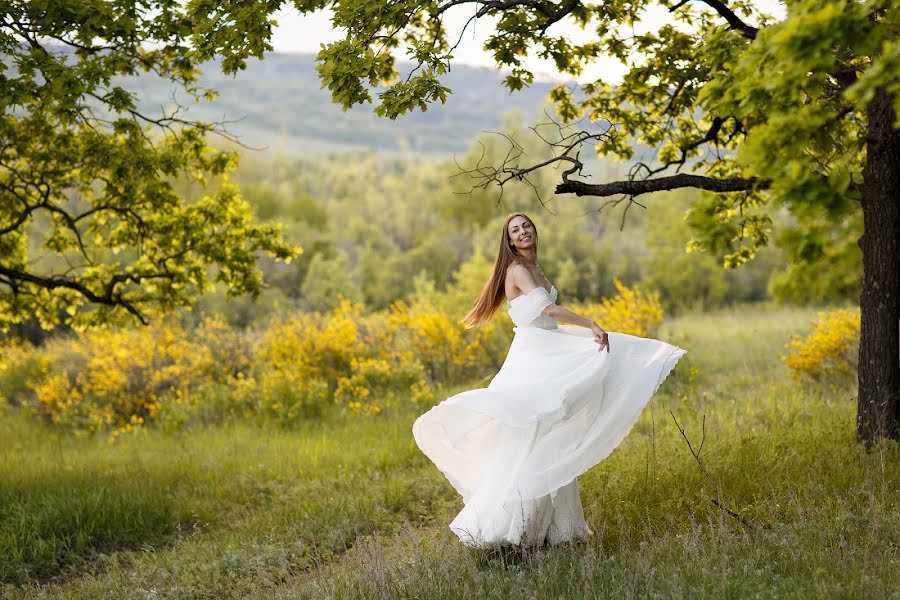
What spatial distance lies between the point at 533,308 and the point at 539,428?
84 centimetres

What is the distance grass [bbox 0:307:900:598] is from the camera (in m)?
4.40

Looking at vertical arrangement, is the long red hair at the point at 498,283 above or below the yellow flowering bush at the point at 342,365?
above

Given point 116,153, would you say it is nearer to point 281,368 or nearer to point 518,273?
point 518,273

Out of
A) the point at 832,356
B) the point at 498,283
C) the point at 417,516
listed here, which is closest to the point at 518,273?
the point at 498,283

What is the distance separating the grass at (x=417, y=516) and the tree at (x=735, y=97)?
1229 millimetres

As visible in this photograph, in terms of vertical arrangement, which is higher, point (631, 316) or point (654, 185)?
point (654, 185)

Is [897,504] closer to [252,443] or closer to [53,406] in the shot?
[252,443]

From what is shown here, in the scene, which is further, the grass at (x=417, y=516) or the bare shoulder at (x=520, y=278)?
the bare shoulder at (x=520, y=278)

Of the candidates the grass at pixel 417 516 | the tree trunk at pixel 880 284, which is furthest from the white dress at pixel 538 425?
the tree trunk at pixel 880 284

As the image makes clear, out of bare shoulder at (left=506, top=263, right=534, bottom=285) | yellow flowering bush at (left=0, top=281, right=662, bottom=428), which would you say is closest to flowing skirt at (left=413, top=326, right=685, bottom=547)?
bare shoulder at (left=506, top=263, right=534, bottom=285)

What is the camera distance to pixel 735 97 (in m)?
3.91

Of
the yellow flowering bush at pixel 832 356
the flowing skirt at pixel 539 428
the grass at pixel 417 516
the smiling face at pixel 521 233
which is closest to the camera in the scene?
the grass at pixel 417 516

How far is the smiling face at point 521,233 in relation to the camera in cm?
559

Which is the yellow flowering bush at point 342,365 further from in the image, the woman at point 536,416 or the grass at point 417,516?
the woman at point 536,416
